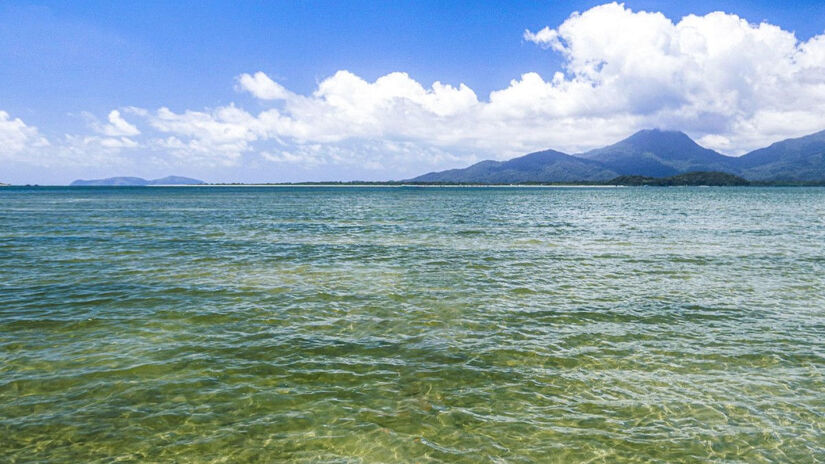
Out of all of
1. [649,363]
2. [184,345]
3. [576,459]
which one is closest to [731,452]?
[576,459]

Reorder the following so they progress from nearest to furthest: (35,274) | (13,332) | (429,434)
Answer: (429,434)
(13,332)
(35,274)

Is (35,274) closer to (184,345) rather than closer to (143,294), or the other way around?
(143,294)

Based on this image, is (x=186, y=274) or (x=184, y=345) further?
(x=186, y=274)

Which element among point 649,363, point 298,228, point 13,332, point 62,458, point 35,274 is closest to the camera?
point 62,458

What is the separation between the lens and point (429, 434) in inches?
358

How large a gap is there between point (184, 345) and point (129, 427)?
490cm

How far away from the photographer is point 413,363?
12547mm

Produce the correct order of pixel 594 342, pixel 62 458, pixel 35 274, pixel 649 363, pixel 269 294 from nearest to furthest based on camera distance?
1. pixel 62 458
2. pixel 649 363
3. pixel 594 342
4. pixel 269 294
5. pixel 35 274

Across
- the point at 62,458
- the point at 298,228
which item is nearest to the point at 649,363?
the point at 62,458

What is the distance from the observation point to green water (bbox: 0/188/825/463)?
8852 millimetres

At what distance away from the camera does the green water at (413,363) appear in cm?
885

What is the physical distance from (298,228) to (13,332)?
3731 cm

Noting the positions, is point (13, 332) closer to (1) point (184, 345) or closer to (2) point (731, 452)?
(1) point (184, 345)

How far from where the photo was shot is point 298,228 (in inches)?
2056
